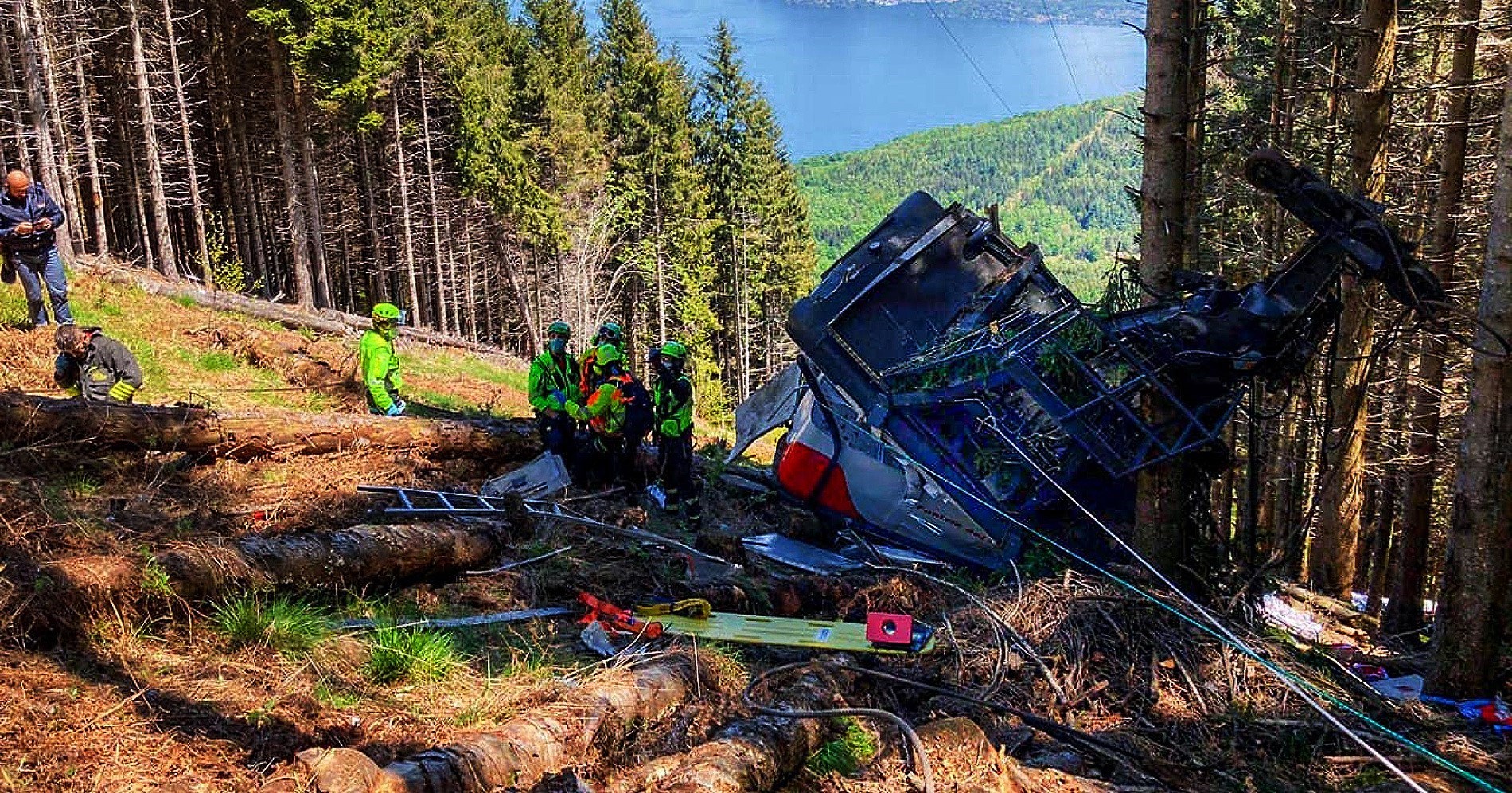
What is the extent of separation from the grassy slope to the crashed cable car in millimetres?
5578

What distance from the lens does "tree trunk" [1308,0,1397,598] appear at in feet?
31.9

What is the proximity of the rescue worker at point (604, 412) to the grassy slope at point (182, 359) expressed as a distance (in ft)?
11.3

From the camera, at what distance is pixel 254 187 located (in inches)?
1427

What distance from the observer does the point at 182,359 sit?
41.1ft

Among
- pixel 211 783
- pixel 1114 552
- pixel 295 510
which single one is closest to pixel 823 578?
pixel 1114 552

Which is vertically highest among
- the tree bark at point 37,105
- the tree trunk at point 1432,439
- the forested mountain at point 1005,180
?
the tree bark at point 37,105

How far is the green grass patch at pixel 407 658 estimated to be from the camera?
15.7ft

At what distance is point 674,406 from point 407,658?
529 cm

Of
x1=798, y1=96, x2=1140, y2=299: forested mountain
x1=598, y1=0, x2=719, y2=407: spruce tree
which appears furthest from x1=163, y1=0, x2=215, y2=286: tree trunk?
x1=798, y1=96, x2=1140, y2=299: forested mountain

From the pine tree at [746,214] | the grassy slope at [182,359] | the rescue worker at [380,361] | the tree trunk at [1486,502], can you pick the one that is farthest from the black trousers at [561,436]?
the pine tree at [746,214]

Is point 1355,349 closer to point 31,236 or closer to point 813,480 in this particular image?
point 813,480

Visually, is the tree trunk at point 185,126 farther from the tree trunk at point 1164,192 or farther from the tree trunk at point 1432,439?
the tree trunk at point 1432,439

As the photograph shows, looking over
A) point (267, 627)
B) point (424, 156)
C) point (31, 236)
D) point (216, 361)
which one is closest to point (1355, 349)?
point (267, 627)

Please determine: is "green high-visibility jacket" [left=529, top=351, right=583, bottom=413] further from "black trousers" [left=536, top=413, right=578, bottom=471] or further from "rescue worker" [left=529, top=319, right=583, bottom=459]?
"black trousers" [left=536, top=413, right=578, bottom=471]
